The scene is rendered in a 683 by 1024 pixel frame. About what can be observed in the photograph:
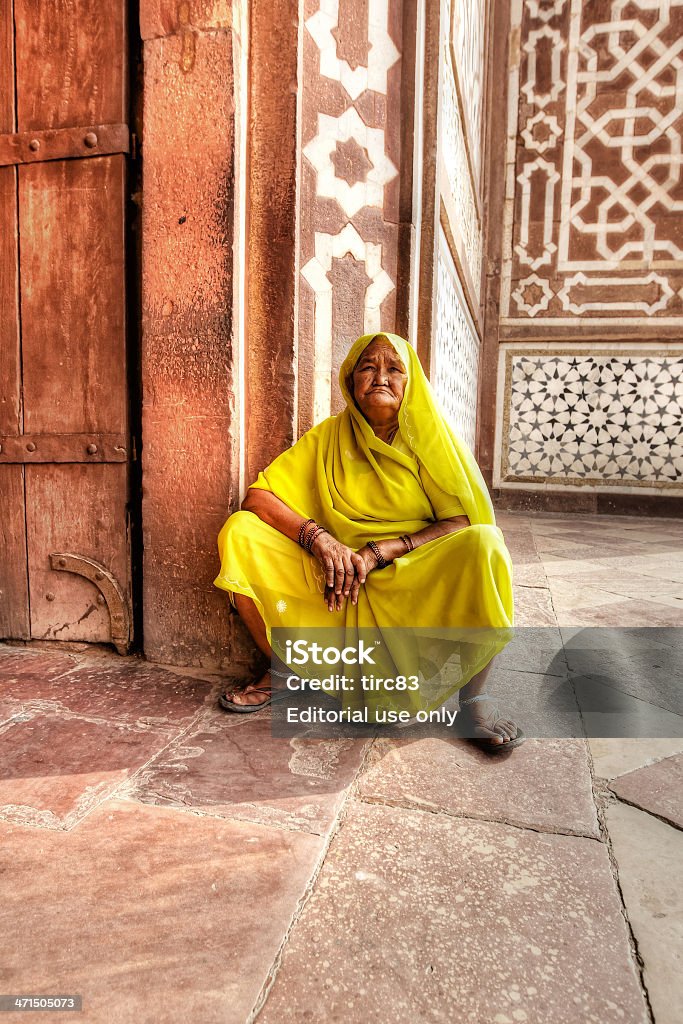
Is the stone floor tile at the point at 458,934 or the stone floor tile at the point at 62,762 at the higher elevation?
the stone floor tile at the point at 458,934

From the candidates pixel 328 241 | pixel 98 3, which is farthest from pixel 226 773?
pixel 98 3

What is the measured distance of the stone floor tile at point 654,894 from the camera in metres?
1.06

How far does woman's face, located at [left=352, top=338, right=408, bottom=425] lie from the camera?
2.19 meters

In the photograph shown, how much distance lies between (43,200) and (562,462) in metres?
6.34

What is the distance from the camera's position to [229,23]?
90.1 inches

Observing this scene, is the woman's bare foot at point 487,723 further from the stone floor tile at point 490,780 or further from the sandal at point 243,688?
the sandal at point 243,688

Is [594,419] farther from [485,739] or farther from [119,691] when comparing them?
[119,691]

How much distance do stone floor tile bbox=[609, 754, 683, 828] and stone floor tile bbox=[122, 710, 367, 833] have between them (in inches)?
27.6

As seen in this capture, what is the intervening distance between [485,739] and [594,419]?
6.32 m

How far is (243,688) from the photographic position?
2.22 m

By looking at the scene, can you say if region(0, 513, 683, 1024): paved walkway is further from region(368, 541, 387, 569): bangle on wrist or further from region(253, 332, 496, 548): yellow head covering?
region(253, 332, 496, 548): yellow head covering

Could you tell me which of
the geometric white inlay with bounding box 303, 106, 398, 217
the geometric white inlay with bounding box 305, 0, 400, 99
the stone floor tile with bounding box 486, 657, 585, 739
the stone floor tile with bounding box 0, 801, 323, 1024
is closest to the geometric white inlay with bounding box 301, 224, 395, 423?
the geometric white inlay with bounding box 303, 106, 398, 217

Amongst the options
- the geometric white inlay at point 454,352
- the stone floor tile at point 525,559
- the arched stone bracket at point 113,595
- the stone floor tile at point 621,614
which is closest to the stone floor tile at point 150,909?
the arched stone bracket at point 113,595

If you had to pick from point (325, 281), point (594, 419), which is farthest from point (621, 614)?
point (594, 419)
